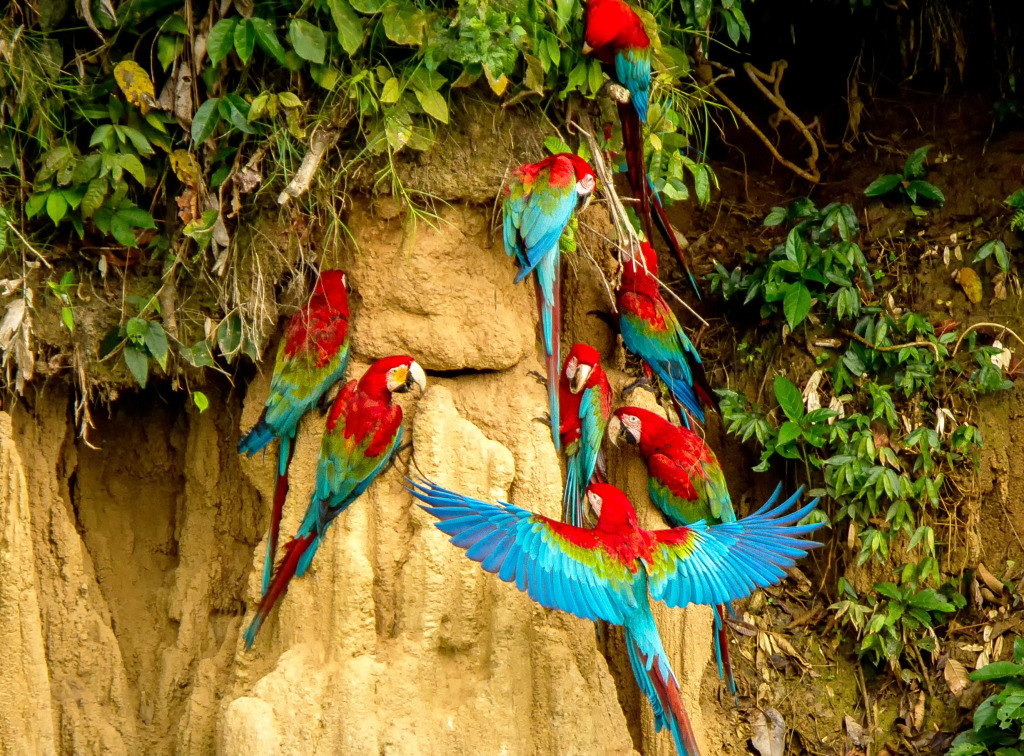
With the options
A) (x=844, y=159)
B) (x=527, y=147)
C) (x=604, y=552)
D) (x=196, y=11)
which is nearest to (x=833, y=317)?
(x=844, y=159)

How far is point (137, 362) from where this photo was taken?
10.9ft

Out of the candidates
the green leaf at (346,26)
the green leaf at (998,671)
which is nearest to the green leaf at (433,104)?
the green leaf at (346,26)

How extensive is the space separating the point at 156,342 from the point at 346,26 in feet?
3.34

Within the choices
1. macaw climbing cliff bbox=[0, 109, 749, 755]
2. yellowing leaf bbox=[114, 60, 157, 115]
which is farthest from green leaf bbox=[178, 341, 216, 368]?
yellowing leaf bbox=[114, 60, 157, 115]

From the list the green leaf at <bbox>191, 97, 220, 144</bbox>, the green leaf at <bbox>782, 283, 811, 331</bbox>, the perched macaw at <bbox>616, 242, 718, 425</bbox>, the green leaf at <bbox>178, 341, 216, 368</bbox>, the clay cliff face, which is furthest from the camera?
the green leaf at <bbox>782, 283, 811, 331</bbox>

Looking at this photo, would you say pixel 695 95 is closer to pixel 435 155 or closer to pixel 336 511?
pixel 435 155

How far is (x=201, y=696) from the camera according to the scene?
3.29m

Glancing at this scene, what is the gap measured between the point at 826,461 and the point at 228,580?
1.98 metres

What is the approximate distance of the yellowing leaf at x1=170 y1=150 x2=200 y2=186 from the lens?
10.8ft

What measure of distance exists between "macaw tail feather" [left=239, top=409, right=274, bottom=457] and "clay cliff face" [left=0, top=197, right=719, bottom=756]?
0.09 m

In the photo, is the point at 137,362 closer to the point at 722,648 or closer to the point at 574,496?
the point at 574,496

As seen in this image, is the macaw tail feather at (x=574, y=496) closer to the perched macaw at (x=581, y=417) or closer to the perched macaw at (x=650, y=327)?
the perched macaw at (x=581, y=417)

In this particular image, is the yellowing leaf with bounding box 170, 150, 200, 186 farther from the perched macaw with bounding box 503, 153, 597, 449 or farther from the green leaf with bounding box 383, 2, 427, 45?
the perched macaw with bounding box 503, 153, 597, 449

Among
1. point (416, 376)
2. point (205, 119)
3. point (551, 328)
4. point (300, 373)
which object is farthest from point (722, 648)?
point (205, 119)
